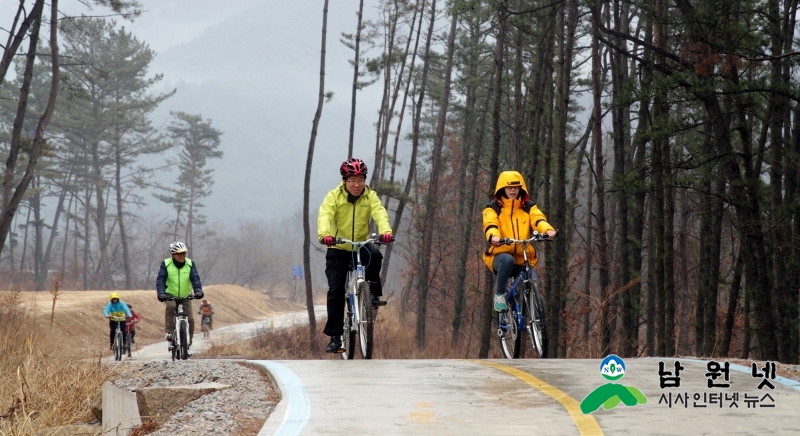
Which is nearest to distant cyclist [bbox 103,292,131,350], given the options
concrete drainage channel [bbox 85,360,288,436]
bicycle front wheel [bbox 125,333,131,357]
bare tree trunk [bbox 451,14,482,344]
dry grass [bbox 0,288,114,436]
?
bicycle front wheel [bbox 125,333,131,357]

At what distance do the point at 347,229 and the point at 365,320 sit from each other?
3.61 ft

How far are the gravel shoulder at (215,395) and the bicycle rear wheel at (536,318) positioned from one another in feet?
11.5

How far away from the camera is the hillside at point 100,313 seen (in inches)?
1447

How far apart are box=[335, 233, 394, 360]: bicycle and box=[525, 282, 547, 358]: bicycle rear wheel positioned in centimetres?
189

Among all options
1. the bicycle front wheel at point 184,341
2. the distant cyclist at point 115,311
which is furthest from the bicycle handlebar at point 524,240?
the distant cyclist at point 115,311

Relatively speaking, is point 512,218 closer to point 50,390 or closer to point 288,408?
point 288,408

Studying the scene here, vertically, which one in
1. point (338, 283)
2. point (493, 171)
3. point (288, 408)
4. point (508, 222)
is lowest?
point (288, 408)

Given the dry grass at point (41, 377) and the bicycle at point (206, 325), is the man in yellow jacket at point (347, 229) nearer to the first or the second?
the dry grass at point (41, 377)

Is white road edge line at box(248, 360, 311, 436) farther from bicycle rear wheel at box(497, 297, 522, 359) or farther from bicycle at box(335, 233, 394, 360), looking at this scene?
bicycle rear wheel at box(497, 297, 522, 359)

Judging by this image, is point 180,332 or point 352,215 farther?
point 180,332

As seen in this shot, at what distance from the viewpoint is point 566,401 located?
6512 mm

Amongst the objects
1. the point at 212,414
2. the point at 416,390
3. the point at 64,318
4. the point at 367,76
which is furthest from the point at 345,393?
the point at 64,318

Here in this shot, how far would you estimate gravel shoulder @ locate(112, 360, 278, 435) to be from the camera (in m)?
5.83

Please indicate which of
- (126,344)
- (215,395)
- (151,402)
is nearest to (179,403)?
(151,402)
